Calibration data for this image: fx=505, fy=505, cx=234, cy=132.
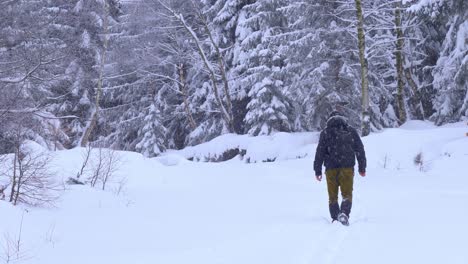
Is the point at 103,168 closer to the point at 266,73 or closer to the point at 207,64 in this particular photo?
the point at 266,73

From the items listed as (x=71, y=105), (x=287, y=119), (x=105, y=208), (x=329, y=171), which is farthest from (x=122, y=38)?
(x=329, y=171)

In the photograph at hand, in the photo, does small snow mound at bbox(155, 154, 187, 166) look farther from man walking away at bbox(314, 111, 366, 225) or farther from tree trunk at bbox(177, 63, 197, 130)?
man walking away at bbox(314, 111, 366, 225)

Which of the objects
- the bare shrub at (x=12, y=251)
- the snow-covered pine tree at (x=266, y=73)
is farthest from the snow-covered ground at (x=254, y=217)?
the snow-covered pine tree at (x=266, y=73)

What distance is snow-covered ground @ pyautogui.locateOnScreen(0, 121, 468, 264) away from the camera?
556 cm

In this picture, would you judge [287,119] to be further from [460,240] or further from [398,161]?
[460,240]

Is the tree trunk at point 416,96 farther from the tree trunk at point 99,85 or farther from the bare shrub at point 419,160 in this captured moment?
the tree trunk at point 99,85

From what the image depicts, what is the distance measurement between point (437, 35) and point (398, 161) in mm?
11201

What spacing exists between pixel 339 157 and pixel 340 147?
0.15 metres

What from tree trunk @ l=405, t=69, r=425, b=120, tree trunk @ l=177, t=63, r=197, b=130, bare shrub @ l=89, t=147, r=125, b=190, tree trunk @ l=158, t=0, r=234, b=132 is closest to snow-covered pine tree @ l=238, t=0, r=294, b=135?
tree trunk @ l=158, t=0, r=234, b=132

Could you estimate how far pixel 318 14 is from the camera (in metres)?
20.6

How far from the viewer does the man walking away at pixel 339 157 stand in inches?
299

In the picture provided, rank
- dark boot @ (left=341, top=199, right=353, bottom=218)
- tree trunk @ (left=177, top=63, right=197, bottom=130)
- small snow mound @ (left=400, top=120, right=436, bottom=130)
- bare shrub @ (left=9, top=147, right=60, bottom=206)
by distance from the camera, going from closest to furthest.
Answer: dark boot @ (left=341, top=199, right=353, bottom=218) → bare shrub @ (left=9, top=147, right=60, bottom=206) → small snow mound @ (left=400, top=120, right=436, bottom=130) → tree trunk @ (left=177, top=63, right=197, bottom=130)

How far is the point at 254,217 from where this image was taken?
828 centimetres

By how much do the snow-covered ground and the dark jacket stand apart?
0.88 meters
